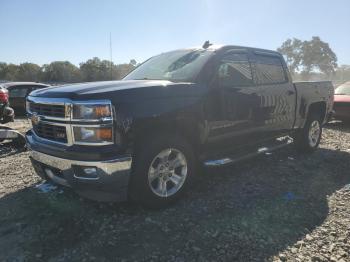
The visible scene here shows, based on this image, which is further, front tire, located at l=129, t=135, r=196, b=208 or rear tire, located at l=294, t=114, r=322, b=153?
rear tire, located at l=294, t=114, r=322, b=153

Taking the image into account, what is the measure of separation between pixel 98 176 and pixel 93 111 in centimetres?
66

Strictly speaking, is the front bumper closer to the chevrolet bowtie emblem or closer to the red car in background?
the chevrolet bowtie emblem

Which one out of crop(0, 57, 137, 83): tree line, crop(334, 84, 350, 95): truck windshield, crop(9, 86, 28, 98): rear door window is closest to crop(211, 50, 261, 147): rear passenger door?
crop(334, 84, 350, 95): truck windshield

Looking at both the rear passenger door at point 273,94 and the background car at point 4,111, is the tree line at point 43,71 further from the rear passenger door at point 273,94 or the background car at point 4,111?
the rear passenger door at point 273,94

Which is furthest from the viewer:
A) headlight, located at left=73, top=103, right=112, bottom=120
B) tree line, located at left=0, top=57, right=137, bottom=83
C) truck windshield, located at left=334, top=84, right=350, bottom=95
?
tree line, located at left=0, top=57, right=137, bottom=83

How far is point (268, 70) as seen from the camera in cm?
584

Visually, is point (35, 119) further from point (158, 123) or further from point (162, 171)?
point (162, 171)

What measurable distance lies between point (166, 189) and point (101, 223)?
33.6 inches

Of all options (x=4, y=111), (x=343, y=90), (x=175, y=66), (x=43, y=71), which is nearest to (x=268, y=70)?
(x=175, y=66)

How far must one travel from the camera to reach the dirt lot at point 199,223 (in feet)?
10.5

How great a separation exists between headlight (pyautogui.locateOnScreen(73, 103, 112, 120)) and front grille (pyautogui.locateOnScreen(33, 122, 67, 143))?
0.96ft

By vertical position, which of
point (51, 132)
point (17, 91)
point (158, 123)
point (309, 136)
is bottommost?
point (309, 136)

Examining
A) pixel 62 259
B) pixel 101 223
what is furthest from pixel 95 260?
pixel 101 223

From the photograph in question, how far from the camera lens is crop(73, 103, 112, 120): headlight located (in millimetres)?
3404
